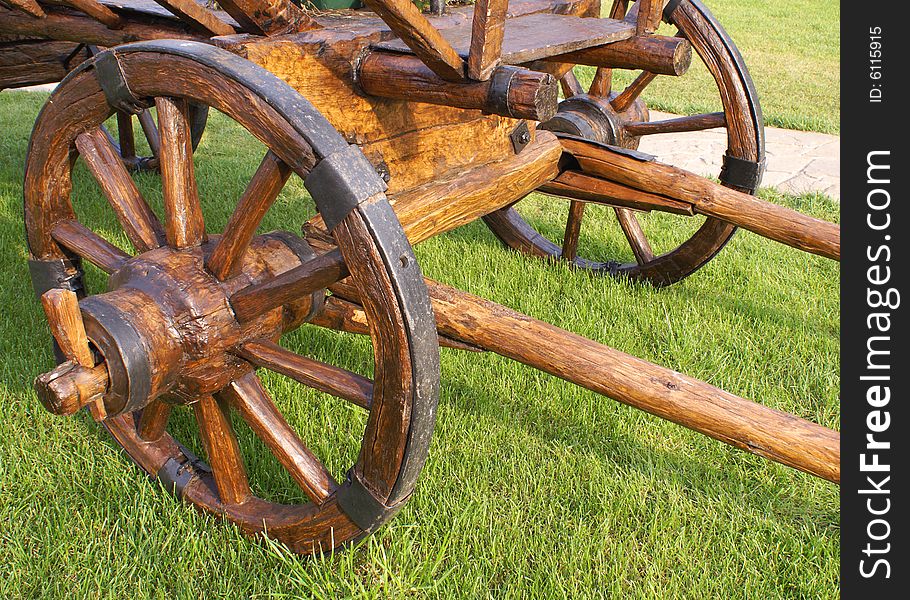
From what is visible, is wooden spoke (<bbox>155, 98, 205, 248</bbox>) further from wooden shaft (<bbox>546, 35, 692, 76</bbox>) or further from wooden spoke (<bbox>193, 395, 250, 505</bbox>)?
wooden shaft (<bbox>546, 35, 692, 76</bbox>)

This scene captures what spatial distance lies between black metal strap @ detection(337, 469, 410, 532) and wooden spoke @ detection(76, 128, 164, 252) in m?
0.78

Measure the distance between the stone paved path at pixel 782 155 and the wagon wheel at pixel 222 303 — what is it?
3670 mm

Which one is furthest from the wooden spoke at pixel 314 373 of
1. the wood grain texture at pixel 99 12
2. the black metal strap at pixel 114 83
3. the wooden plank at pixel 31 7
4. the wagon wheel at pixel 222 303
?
the wooden plank at pixel 31 7

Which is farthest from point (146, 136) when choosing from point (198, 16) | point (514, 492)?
point (514, 492)

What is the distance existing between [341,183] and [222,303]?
0.50 metres

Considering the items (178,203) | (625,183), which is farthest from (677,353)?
(178,203)

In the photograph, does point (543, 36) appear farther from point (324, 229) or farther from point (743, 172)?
point (743, 172)

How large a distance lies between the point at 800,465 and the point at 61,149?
6.05ft

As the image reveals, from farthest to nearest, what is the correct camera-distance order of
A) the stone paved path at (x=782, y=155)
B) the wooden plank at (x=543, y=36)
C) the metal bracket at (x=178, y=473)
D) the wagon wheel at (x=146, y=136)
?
the stone paved path at (x=782, y=155) < the wagon wheel at (x=146, y=136) < the metal bracket at (x=178, y=473) < the wooden plank at (x=543, y=36)

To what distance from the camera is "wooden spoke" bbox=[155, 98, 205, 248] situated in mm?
1833

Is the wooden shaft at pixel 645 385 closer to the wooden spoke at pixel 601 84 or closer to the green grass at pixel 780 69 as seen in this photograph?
the wooden spoke at pixel 601 84

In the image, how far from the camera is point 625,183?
263 cm

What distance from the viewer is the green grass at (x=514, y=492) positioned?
195 centimetres

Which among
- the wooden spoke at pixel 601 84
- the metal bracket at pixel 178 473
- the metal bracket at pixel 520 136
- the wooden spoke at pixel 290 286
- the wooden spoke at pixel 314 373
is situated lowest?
the metal bracket at pixel 178 473
